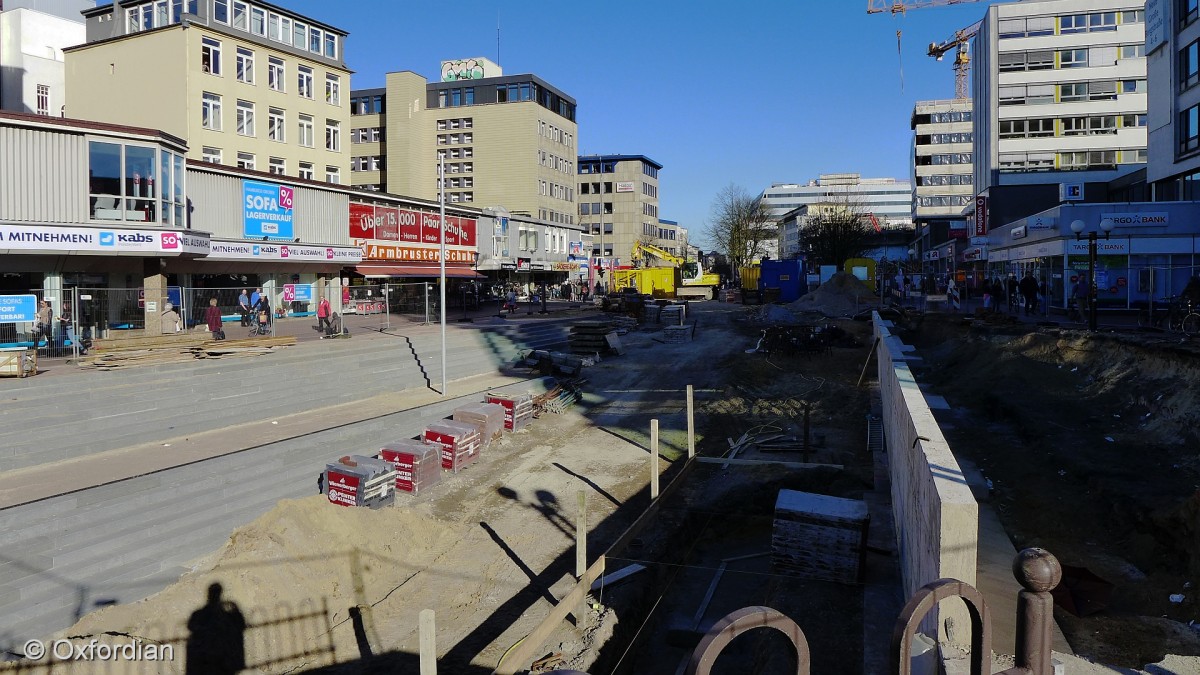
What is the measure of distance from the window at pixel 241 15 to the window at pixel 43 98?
56.8 ft

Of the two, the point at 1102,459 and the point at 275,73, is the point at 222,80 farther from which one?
the point at 1102,459

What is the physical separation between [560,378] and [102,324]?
12.0m

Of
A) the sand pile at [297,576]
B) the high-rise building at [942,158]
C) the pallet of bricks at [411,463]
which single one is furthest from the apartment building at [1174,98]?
the high-rise building at [942,158]

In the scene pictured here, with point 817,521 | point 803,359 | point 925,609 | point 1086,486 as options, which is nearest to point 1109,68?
point 803,359

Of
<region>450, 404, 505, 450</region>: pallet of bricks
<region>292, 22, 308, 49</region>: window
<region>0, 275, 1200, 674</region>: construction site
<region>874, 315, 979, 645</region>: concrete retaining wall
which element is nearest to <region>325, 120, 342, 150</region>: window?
<region>292, 22, 308, 49</region>: window

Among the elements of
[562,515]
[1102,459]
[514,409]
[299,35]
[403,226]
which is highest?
[299,35]

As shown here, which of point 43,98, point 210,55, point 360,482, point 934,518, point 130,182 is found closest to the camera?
point 934,518

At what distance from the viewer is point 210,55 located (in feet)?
120

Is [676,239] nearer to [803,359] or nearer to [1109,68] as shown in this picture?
[1109,68]

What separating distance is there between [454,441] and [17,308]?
9.99 m

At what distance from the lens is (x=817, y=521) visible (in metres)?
9.18

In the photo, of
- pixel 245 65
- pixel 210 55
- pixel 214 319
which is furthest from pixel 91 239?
pixel 245 65
